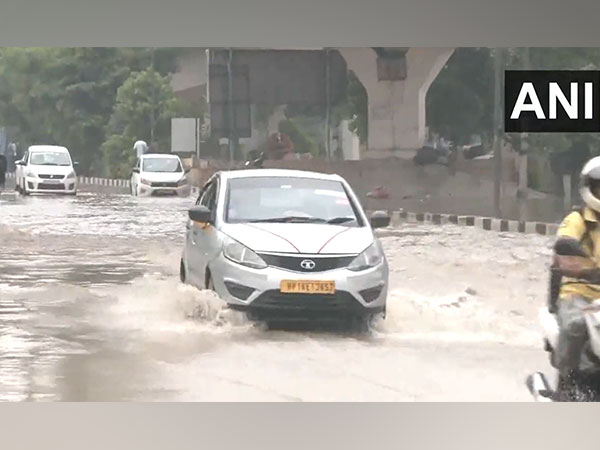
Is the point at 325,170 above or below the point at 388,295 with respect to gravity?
above

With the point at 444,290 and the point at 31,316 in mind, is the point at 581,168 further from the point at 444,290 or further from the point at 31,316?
the point at 31,316

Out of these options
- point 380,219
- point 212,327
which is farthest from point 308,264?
point 212,327

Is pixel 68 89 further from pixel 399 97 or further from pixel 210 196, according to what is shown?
pixel 399 97

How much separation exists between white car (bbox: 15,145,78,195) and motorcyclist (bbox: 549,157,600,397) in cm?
284

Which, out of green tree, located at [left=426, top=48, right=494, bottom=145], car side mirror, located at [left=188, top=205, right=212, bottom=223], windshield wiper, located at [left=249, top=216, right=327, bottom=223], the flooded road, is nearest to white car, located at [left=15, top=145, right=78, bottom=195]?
the flooded road

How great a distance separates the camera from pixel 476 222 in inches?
317

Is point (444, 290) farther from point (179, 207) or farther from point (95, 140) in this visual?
point (95, 140)

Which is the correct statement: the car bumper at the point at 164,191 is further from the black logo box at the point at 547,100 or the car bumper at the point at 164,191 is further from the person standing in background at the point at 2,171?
the black logo box at the point at 547,100

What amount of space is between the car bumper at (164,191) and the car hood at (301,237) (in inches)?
13.6

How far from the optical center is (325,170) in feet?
26.1

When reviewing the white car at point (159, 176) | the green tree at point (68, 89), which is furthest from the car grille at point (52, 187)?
the white car at point (159, 176)

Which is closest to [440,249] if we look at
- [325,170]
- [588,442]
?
[325,170]

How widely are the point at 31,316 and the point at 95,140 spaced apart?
1.07 metres
